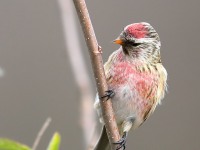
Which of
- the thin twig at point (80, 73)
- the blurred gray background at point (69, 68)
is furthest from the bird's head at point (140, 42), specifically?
the blurred gray background at point (69, 68)

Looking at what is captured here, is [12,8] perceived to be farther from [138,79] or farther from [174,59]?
[138,79]

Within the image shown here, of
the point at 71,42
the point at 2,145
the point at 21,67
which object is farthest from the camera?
the point at 21,67

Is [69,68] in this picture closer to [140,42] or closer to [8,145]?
[140,42]

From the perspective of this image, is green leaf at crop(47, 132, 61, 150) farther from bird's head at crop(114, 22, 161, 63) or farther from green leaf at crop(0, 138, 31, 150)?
bird's head at crop(114, 22, 161, 63)

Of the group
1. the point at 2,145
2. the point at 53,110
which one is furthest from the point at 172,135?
the point at 2,145

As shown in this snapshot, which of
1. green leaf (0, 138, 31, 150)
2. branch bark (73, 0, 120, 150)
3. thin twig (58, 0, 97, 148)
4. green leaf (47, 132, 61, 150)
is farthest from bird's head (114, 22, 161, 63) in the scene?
green leaf (0, 138, 31, 150)

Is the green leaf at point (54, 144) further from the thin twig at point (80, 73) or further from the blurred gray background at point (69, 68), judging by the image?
the blurred gray background at point (69, 68)
